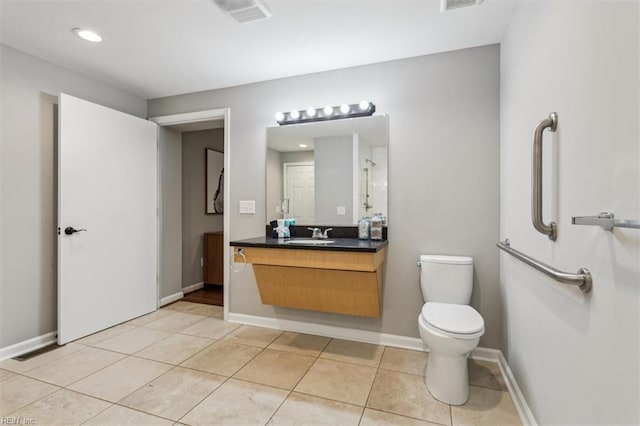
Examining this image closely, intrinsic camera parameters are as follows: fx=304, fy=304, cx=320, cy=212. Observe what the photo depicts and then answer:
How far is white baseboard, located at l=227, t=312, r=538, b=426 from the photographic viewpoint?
1735 mm

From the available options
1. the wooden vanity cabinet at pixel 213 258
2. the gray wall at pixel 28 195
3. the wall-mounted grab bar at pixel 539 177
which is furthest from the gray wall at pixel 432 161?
the gray wall at pixel 28 195

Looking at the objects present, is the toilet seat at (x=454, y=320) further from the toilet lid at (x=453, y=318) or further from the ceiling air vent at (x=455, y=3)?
the ceiling air vent at (x=455, y=3)

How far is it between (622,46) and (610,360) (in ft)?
2.91

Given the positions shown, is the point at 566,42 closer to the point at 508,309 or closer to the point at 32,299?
the point at 508,309

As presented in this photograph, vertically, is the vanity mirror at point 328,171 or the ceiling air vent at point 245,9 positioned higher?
the ceiling air vent at point 245,9

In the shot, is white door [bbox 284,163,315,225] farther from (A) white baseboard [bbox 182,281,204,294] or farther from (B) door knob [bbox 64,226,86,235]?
(A) white baseboard [bbox 182,281,204,294]

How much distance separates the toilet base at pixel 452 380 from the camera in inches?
68.9

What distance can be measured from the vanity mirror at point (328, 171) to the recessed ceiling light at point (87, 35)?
1394 mm

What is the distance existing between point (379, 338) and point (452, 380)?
32.1 inches

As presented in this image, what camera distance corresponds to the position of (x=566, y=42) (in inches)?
45.9

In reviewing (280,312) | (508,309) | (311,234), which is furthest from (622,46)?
(280,312)

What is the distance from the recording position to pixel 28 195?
2.42 metres

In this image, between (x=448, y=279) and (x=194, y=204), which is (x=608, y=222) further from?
(x=194, y=204)

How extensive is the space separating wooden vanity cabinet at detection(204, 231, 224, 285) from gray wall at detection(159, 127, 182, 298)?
1.43 feet
